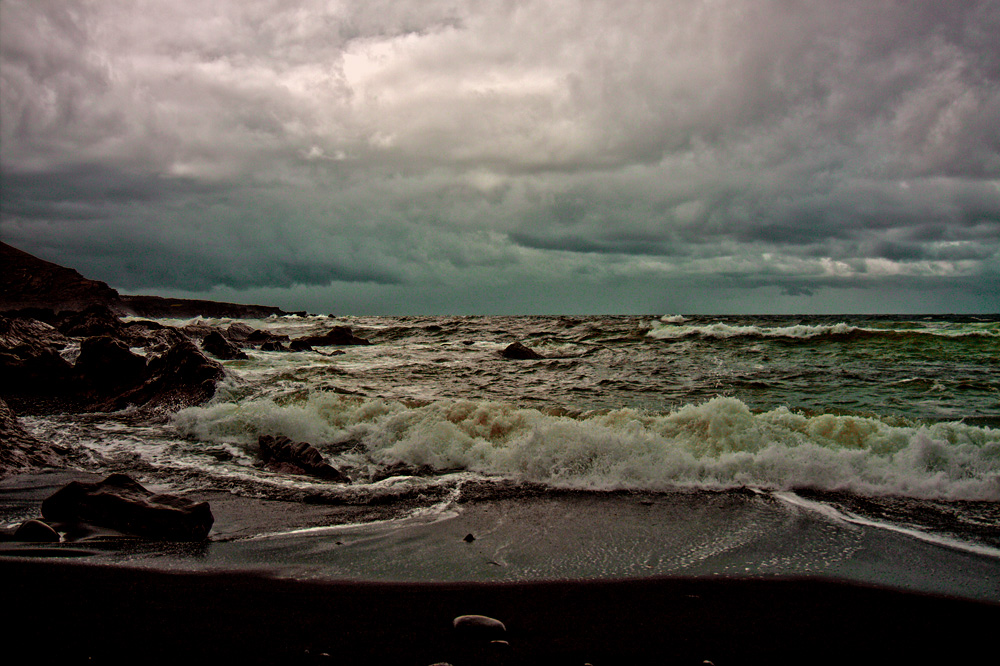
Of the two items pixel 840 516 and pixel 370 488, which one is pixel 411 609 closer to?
pixel 370 488

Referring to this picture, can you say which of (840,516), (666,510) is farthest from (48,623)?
(840,516)

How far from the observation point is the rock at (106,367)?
12.3 metres

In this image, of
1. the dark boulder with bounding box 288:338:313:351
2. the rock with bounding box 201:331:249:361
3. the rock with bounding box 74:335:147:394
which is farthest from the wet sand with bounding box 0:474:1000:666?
the dark boulder with bounding box 288:338:313:351

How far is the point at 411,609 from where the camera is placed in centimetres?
361

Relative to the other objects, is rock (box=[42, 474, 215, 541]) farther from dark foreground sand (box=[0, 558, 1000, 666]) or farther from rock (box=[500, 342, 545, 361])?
rock (box=[500, 342, 545, 361])

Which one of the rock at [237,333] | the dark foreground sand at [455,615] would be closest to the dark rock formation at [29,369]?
the dark foreground sand at [455,615]

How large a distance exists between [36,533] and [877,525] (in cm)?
725

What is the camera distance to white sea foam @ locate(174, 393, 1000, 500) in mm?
6777

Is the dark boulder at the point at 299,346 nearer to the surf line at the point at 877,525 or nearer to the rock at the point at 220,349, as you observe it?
the rock at the point at 220,349

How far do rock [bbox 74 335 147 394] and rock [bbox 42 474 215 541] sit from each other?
8.16 m

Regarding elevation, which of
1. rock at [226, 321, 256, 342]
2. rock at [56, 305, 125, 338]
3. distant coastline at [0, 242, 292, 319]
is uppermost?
distant coastline at [0, 242, 292, 319]

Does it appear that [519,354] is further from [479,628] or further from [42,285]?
[42,285]

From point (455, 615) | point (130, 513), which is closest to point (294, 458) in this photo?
point (130, 513)

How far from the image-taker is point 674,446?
7.44 meters
